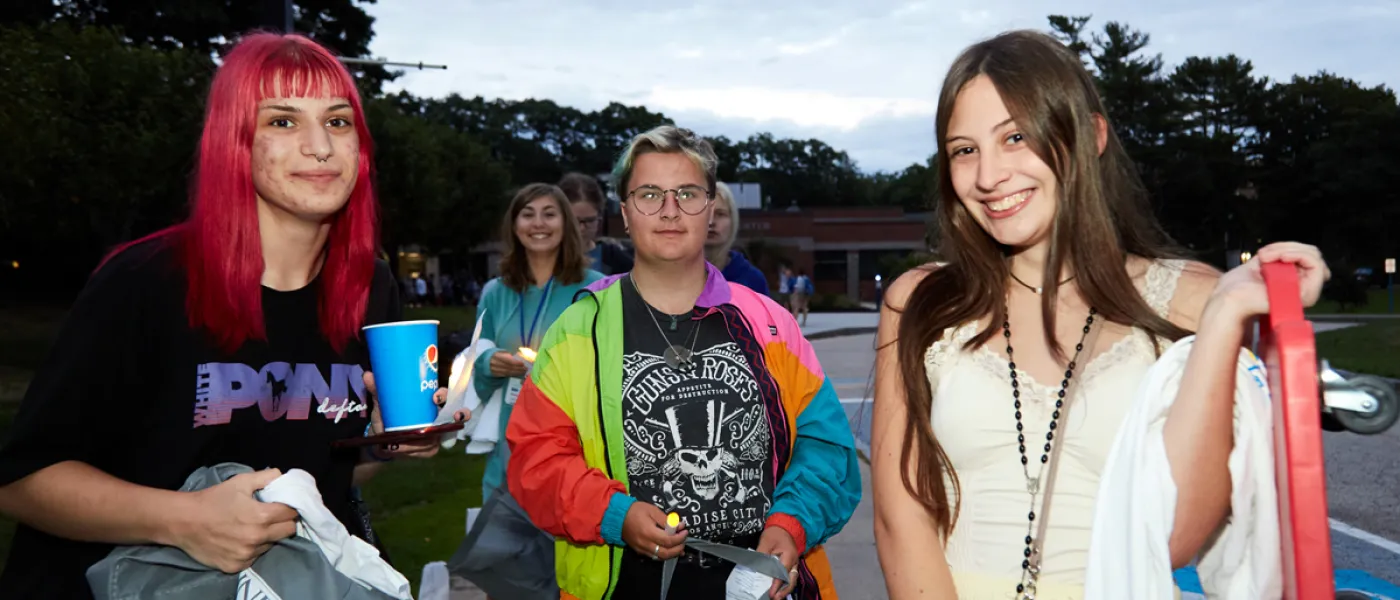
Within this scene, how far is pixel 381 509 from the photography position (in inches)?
330

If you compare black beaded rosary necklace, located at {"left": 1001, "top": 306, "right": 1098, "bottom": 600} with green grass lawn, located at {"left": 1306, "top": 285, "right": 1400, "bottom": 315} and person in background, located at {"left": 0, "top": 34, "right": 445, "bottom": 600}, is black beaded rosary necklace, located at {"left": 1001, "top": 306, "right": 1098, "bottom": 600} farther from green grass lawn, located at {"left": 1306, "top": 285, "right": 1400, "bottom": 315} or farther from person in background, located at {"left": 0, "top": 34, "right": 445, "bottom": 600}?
green grass lawn, located at {"left": 1306, "top": 285, "right": 1400, "bottom": 315}

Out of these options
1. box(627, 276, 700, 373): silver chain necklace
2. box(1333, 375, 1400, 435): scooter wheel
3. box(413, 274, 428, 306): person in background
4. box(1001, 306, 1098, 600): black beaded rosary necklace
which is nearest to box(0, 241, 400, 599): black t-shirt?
box(627, 276, 700, 373): silver chain necklace

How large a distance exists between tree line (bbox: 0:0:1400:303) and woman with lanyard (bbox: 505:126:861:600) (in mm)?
942

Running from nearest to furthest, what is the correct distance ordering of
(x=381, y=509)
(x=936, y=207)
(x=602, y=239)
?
(x=936, y=207), (x=602, y=239), (x=381, y=509)

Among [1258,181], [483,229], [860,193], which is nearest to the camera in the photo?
[483,229]

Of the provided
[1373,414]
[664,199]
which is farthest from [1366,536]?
[1373,414]

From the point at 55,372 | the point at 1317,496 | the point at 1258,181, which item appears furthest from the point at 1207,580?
the point at 1258,181

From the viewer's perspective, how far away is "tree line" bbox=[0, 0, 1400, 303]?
778 inches

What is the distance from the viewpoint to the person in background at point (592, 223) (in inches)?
240

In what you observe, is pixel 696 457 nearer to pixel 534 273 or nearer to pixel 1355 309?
pixel 534 273

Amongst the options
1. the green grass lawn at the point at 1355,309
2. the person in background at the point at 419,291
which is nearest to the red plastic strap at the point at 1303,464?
the green grass lawn at the point at 1355,309

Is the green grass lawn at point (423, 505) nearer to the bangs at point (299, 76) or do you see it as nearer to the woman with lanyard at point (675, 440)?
the woman with lanyard at point (675, 440)

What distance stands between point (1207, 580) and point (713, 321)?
5.56ft

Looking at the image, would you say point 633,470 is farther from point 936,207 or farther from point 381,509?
point 381,509
